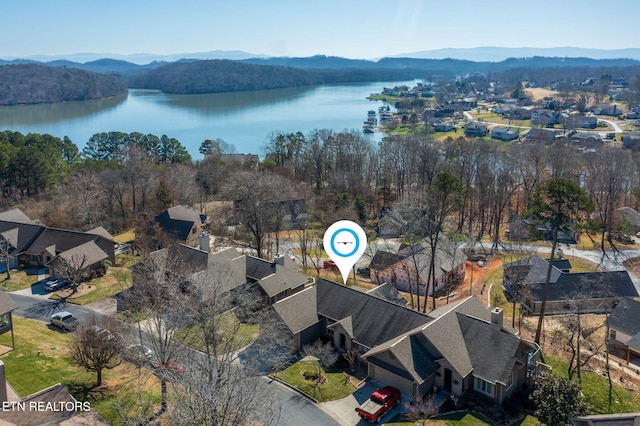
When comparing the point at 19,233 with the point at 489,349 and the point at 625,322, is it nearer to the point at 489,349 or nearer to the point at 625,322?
the point at 489,349

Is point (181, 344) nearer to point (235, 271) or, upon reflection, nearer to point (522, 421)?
point (235, 271)

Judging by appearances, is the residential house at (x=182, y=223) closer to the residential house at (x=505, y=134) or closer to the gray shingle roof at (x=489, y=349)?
the gray shingle roof at (x=489, y=349)

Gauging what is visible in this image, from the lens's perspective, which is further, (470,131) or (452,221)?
(470,131)

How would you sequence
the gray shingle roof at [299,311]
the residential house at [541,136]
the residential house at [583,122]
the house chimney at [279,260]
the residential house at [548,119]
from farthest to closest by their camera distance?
the residential house at [548,119], the residential house at [583,122], the residential house at [541,136], the house chimney at [279,260], the gray shingle roof at [299,311]

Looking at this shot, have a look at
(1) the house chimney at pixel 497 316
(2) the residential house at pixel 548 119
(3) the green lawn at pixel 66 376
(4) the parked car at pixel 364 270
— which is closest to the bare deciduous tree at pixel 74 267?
(3) the green lawn at pixel 66 376

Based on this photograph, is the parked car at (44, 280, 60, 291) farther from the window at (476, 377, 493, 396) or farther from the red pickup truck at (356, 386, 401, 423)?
the window at (476, 377, 493, 396)

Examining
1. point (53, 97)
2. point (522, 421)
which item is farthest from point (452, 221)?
point (53, 97)

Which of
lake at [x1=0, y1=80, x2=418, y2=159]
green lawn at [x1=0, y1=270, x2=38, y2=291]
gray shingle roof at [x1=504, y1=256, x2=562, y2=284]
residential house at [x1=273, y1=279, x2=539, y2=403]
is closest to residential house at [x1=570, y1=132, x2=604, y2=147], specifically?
lake at [x1=0, y1=80, x2=418, y2=159]
